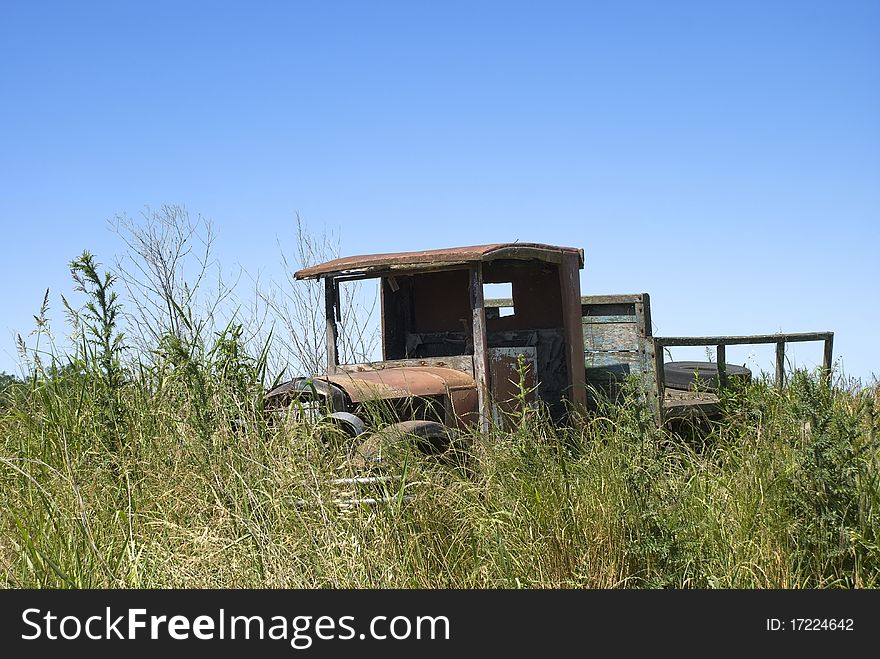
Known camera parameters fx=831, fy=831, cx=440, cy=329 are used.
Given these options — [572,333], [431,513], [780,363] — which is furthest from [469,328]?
[780,363]

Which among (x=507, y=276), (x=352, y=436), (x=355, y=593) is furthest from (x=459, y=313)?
(x=355, y=593)

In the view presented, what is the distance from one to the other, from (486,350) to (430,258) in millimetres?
802

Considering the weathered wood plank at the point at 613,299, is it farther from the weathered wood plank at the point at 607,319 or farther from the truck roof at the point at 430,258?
the truck roof at the point at 430,258

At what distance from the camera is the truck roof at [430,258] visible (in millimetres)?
6078

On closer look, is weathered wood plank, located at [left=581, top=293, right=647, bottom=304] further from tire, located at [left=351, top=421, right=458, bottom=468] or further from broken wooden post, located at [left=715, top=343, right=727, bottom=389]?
tire, located at [left=351, top=421, right=458, bottom=468]

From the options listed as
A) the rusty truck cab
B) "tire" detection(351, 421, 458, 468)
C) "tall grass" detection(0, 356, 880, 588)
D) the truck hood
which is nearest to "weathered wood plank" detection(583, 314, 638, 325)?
the rusty truck cab

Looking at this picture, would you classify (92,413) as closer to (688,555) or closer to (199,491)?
(199,491)

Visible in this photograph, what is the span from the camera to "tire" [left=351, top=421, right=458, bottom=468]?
15.7ft

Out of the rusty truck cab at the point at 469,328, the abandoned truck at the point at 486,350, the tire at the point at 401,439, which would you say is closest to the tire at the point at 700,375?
the abandoned truck at the point at 486,350

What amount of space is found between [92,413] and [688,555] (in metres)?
3.46

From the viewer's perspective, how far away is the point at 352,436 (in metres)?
5.42

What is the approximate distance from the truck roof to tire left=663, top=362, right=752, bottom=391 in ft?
6.37

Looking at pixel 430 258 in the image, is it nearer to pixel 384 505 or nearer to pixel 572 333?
pixel 572 333

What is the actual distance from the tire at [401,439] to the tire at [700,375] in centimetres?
284
